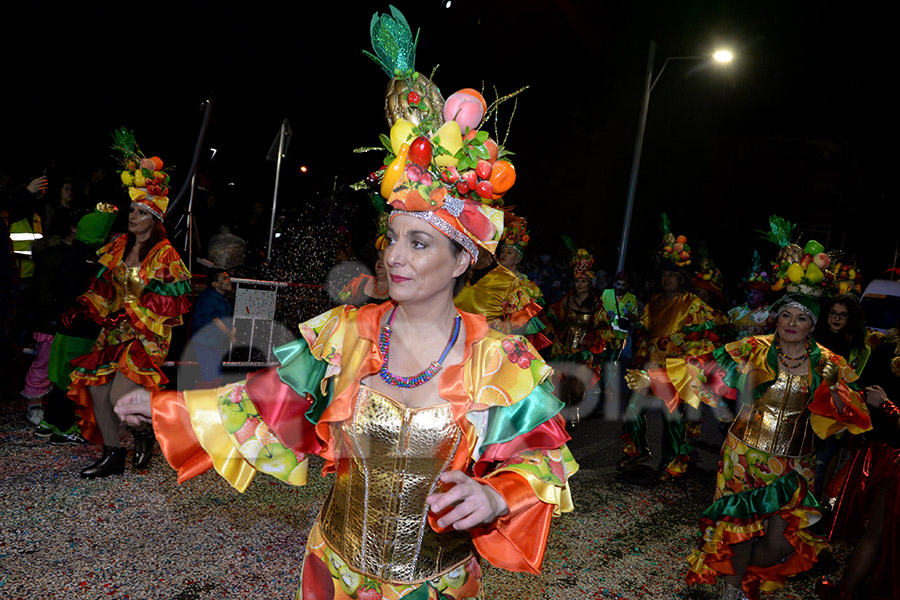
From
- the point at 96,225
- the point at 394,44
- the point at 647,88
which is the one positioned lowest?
the point at 96,225

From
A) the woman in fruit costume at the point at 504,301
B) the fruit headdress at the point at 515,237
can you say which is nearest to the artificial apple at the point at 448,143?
the woman in fruit costume at the point at 504,301

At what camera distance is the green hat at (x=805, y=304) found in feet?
13.3

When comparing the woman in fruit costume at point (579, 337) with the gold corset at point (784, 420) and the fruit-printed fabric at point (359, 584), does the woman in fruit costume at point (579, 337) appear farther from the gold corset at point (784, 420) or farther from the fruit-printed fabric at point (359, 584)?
the fruit-printed fabric at point (359, 584)

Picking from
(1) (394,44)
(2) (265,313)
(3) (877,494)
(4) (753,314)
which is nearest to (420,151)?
(1) (394,44)

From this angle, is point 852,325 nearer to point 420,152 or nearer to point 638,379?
point 638,379

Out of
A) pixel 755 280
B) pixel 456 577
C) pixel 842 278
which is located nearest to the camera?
pixel 456 577

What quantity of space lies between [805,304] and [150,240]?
493 cm

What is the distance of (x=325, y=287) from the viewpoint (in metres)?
8.77

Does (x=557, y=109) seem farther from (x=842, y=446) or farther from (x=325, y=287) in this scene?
(x=842, y=446)

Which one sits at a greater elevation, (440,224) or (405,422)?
(440,224)

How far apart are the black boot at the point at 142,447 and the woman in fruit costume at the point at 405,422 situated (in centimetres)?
346

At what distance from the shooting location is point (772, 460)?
4004mm

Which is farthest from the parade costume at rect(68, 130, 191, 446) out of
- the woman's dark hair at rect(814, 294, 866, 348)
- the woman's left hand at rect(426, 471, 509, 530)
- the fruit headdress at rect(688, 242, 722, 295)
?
the fruit headdress at rect(688, 242, 722, 295)

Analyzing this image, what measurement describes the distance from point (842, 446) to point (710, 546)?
295 cm
